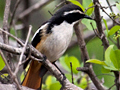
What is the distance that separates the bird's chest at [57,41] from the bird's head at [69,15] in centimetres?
8

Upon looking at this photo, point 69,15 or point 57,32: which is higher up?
point 69,15

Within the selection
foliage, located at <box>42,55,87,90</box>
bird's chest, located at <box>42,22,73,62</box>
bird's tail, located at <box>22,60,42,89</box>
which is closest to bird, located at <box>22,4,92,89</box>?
bird's chest, located at <box>42,22,73,62</box>

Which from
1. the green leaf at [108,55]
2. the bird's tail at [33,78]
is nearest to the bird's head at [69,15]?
the bird's tail at [33,78]

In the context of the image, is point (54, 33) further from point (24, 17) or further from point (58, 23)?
point (24, 17)

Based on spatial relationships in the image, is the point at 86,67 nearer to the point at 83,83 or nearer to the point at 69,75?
the point at 69,75

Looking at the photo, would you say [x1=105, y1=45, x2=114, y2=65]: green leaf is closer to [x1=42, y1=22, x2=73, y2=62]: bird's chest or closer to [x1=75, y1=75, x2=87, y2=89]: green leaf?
[x1=42, y1=22, x2=73, y2=62]: bird's chest

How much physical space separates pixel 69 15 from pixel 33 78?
0.98 meters

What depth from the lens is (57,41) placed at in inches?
132

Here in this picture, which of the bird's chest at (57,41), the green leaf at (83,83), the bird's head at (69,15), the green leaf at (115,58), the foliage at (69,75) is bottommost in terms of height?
the green leaf at (83,83)

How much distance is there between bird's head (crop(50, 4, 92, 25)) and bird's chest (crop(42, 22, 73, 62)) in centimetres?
8

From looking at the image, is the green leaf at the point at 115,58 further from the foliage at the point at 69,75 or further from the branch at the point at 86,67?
the foliage at the point at 69,75

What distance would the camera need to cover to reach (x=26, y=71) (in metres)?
4.13

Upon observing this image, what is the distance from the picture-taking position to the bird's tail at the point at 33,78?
370 cm

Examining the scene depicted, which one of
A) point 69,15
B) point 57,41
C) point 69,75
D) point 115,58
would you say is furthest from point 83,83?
→ point 115,58
